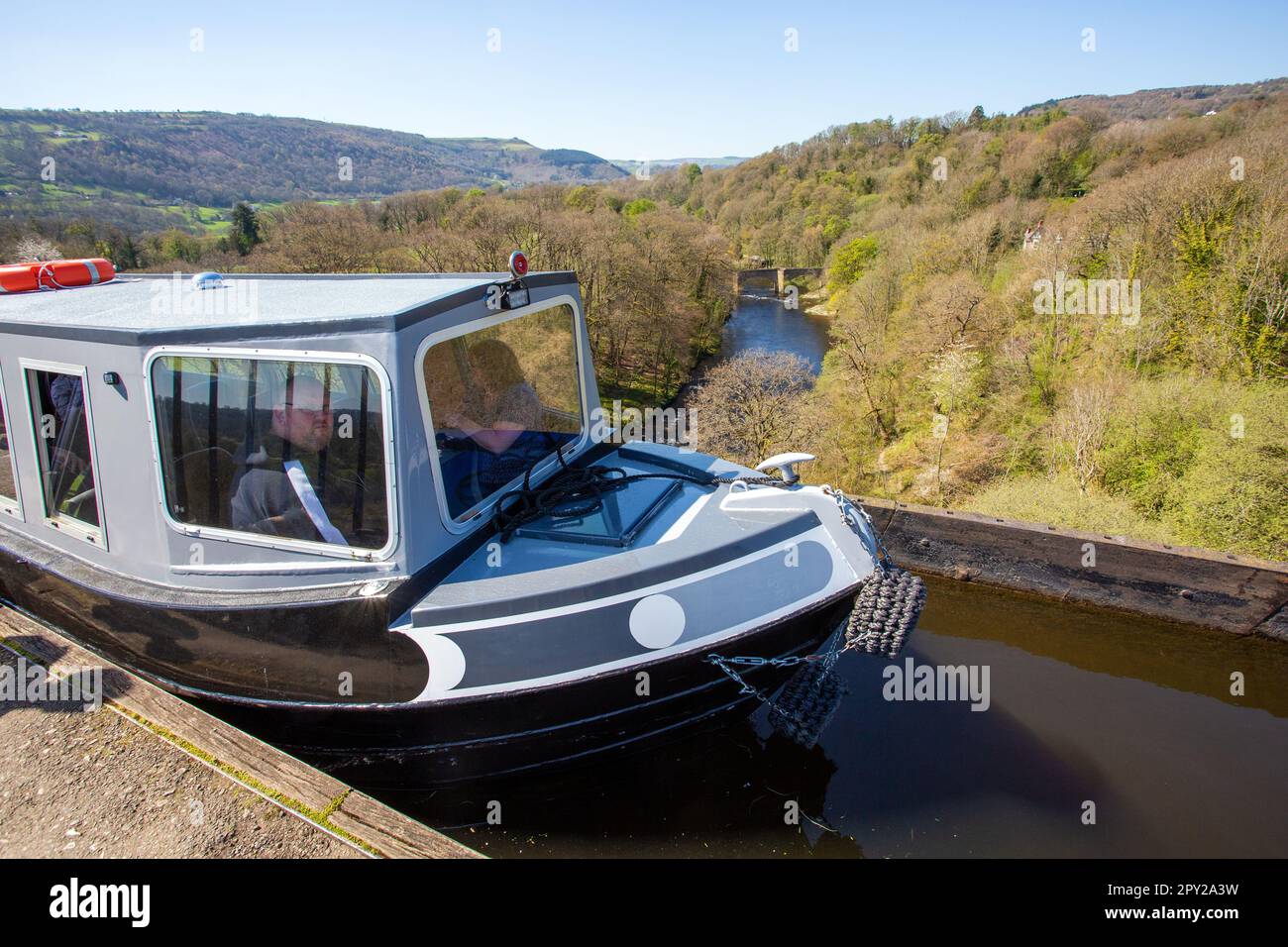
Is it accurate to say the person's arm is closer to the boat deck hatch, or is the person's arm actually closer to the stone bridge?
the boat deck hatch

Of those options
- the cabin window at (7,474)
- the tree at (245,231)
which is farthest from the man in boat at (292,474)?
the tree at (245,231)

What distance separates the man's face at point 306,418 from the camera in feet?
11.1

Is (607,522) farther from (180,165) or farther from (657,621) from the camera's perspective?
(180,165)

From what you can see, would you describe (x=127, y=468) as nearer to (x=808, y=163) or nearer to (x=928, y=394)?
(x=928, y=394)

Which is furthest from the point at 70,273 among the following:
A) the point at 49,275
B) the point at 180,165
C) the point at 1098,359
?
the point at 180,165

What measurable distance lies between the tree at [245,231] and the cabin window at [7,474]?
40958 millimetres

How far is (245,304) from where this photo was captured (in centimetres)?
390

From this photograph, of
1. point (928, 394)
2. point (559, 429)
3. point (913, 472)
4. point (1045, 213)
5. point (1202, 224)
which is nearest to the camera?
point (559, 429)

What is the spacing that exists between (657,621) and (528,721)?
926 mm

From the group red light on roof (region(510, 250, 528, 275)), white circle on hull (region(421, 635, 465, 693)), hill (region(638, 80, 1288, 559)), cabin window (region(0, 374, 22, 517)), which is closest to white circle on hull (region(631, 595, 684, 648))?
white circle on hull (region(421, 635, 465, 693))

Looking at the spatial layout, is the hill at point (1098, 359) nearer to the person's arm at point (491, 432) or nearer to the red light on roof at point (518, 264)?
the person's arm at point (491, 432)
